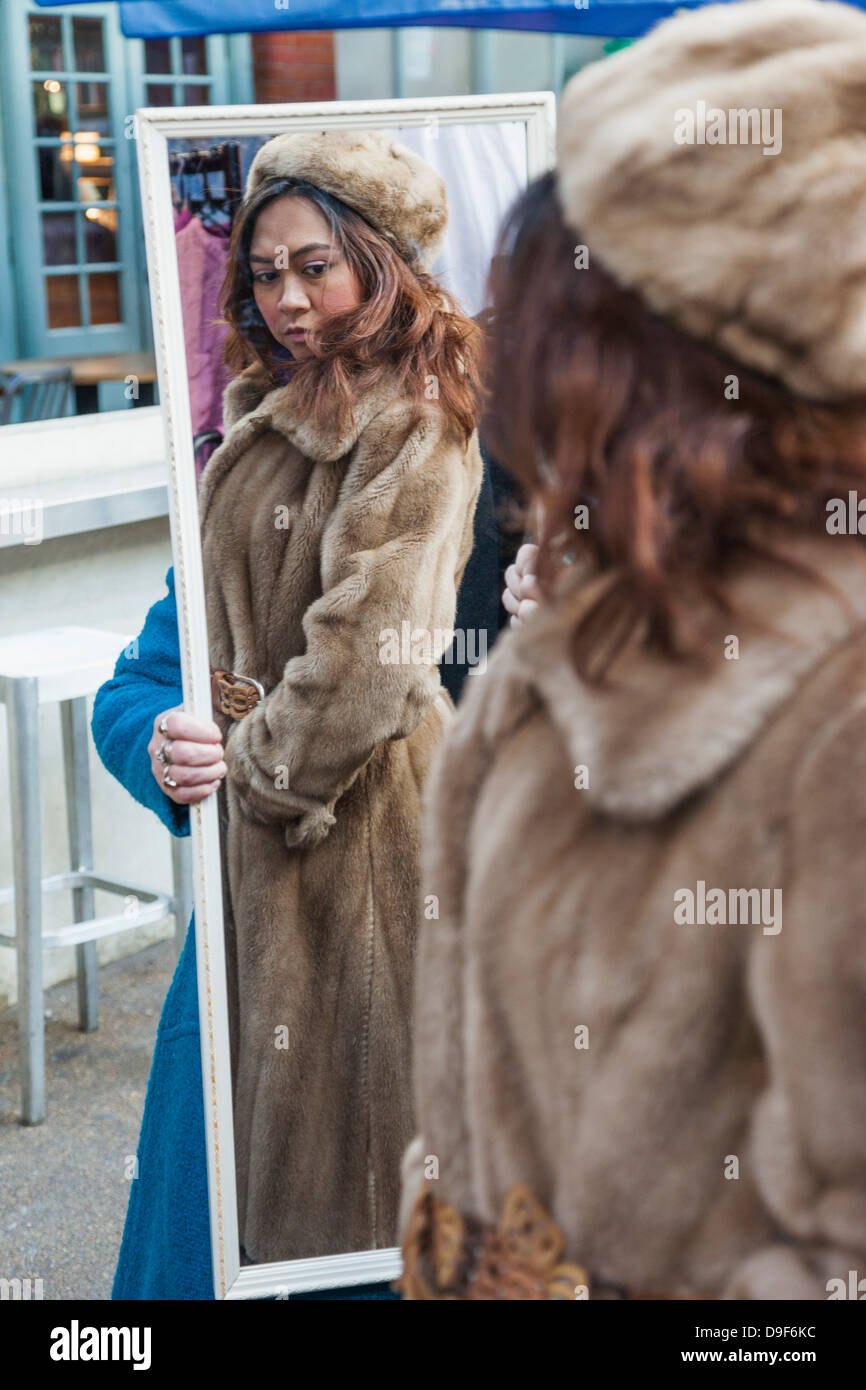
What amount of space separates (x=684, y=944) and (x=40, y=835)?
3313 mm

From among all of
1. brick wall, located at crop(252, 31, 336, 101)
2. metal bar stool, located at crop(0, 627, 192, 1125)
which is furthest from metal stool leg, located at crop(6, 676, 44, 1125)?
brick wall, located at crop(252, 31, 336, 101)

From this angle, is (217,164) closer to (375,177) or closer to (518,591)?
(375,177)

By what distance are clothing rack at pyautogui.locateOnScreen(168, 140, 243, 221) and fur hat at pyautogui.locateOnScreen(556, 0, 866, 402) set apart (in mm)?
878

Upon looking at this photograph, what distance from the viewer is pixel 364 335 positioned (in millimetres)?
1736

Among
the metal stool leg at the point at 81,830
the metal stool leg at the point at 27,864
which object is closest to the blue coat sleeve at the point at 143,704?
the metal stool leg at the point at 27,864

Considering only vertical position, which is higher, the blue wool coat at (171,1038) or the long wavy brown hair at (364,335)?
the long wavy brown hair at (364,335)

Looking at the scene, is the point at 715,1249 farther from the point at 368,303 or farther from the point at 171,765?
the point at 368,303

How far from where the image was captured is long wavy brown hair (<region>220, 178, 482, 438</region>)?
1.73m

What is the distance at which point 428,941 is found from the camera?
47.1 inches

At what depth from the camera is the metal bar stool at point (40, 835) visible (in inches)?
149

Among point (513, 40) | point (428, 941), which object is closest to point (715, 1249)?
point (428, 941)

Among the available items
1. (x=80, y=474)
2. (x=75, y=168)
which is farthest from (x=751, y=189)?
(x=75, y=168)

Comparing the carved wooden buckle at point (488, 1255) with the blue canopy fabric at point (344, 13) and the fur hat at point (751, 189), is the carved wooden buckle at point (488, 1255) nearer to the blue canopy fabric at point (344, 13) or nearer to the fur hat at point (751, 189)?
the fur hat at point (751, 189)

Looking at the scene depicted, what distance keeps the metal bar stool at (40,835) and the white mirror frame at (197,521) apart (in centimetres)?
205
